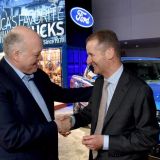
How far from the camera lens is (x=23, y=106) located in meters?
1.55

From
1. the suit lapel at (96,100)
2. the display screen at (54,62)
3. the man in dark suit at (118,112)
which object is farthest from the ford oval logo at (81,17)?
the man in dark suit at (118,112)

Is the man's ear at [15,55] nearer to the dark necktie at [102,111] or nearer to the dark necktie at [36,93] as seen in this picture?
the dark necktie at [36,93]

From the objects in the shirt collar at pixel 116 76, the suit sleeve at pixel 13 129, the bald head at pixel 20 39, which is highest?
the bald head at pixel 20 39

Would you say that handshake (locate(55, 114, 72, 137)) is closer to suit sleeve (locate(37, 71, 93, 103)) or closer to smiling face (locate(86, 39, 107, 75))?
suit sleeve (locate(37, 71, 93, 103))

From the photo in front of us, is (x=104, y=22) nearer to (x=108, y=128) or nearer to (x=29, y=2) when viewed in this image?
(x=29, y=2)

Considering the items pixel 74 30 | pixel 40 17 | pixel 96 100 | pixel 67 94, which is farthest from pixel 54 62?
pixel 96 100

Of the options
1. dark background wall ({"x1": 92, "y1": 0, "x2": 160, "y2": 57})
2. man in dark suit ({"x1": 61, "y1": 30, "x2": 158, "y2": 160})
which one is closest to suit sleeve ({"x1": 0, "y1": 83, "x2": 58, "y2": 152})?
man in dark suit ({"x1": 61, "y1": 30, "x2": 158, "y2": 160})

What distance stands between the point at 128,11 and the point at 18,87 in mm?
10888

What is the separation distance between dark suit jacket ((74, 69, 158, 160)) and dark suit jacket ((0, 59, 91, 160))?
349 mm

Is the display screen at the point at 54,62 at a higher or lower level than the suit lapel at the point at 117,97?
lower

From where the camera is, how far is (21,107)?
1.54m

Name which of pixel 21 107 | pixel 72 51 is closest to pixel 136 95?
pixel 21 107

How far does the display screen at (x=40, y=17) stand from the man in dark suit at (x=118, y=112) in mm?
7925

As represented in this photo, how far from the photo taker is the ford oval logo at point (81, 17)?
9732 mm
